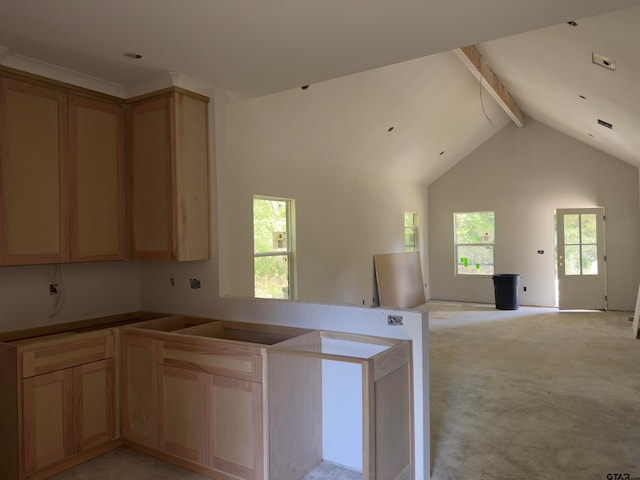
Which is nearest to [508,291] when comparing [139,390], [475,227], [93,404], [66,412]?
[475,227]

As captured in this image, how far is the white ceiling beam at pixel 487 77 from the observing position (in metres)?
5.60

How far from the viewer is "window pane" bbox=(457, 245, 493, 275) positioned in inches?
376

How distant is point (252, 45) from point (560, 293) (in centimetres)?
793

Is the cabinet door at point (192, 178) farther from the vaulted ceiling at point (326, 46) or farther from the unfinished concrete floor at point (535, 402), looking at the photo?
the unfinished concrete floor at point (535, 402)

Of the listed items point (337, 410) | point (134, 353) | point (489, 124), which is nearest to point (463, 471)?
point (337, 410)

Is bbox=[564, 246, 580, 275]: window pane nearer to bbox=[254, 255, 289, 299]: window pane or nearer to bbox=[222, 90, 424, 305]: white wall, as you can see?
bbox=[222, 90, 424, 305]: white wall

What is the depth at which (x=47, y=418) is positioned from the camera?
9.16 feet

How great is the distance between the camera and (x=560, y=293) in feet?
27.9

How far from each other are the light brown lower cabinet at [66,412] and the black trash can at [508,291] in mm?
7456

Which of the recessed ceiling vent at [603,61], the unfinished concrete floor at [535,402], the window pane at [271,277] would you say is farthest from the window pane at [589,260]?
the window pane at [271,277]

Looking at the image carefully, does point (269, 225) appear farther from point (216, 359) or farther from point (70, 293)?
point (216, 359)

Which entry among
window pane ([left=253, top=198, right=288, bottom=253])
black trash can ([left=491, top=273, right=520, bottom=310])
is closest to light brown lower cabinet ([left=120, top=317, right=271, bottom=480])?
window pane ([left=253, top=198, right=288, bottom=253])

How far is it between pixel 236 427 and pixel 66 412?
1178 mm

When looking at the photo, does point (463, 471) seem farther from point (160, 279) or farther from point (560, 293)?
point (560, 293)
